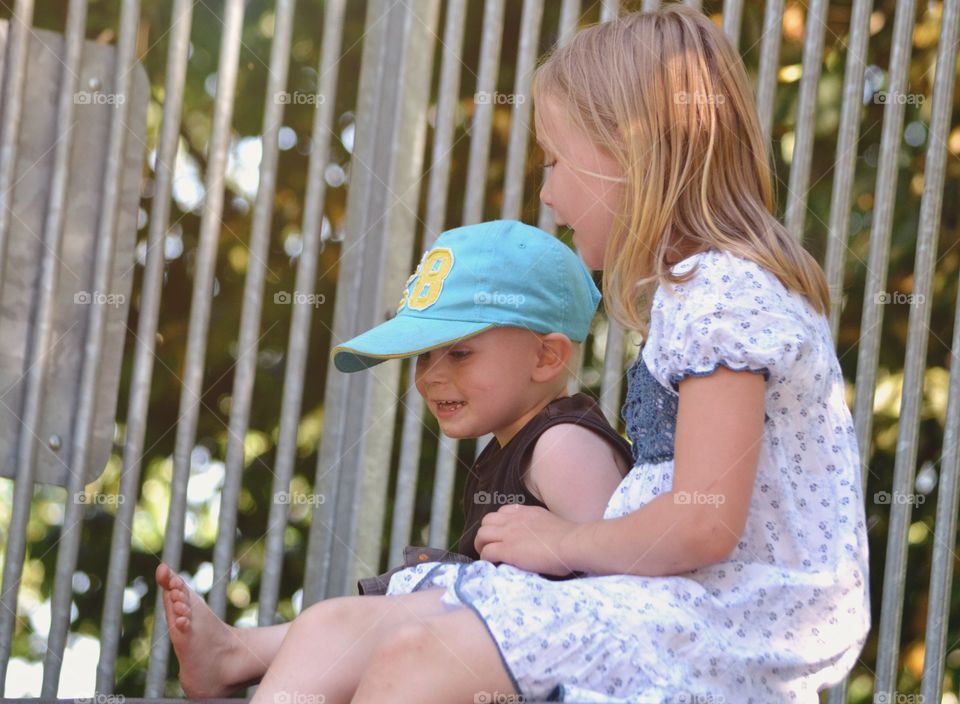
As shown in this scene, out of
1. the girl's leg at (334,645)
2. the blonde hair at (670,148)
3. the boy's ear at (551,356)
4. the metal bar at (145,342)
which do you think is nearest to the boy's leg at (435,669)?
the girl's leg at (334,645)

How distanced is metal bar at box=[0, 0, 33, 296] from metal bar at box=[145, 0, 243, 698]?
1.33ft

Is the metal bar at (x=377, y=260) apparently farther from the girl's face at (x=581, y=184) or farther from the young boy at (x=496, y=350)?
the girl's face at (x=581, y=184)

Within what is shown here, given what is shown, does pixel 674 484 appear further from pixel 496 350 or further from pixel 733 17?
pixel 733 17

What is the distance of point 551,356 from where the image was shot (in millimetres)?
2424

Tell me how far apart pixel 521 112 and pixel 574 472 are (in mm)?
1128

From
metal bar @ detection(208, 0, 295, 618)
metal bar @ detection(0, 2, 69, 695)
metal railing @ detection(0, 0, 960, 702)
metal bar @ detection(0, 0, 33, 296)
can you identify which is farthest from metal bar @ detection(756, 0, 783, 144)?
metal bar @ detection(0, 0, 33, 296)

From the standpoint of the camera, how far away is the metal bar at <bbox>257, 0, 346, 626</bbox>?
9.80 ft

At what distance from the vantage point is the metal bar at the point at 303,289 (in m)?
2.99

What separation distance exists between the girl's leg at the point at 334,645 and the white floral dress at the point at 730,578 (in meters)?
0.07

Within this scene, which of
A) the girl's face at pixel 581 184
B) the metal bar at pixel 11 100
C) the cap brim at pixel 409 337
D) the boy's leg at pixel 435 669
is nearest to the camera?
the boy's leg at pixel 435 669

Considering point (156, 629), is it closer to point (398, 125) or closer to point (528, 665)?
point (398, 125)

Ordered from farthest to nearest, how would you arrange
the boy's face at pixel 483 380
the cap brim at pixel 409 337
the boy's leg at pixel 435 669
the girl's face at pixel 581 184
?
the boy's face at pixel 483 380 → the cap brim at pixel 409 337 → the girl's face at pixel 581 184 → the boy's leg at pixel 435 669

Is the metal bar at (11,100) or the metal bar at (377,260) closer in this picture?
the metal bar at (11,100)

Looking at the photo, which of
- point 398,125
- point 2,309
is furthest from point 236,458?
point 398,125
